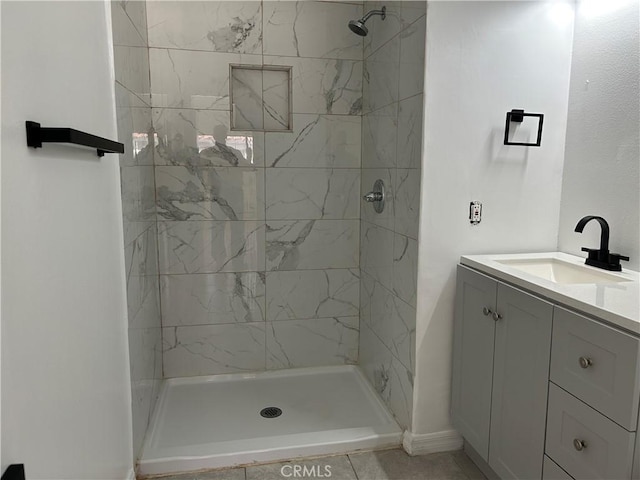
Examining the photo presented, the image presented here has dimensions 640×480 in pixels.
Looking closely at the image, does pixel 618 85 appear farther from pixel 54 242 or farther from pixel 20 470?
pixel 20 470

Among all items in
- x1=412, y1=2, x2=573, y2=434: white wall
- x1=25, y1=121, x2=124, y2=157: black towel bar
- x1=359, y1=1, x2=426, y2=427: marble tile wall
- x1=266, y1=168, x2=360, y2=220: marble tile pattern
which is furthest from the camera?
x1=266, y1=168, x2=360, y2=220: marble tile pattern

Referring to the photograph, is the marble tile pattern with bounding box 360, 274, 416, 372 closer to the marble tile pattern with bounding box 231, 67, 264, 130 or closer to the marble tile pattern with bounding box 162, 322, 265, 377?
the marble tile pattern with bounding box 162, 322, 265, 377

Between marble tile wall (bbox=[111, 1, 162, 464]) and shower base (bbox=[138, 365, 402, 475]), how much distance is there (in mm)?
131

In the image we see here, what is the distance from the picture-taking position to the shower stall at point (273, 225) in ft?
7.36

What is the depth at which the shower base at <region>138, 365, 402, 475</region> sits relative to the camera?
203 centimetres

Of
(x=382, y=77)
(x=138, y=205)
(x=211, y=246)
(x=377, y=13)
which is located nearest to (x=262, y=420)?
(x=211, y=246)

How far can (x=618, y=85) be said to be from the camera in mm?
1793

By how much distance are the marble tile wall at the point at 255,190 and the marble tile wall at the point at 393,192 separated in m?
0.17

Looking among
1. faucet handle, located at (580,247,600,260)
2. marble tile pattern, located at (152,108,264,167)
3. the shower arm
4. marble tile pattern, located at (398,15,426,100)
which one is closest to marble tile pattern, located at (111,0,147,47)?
marble tile pattern, located at (152,108,264,167)

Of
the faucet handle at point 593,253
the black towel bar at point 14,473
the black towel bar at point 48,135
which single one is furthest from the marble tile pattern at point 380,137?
the black towel bar at point 14,473

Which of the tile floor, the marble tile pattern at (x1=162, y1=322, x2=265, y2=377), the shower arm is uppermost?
the shower arm

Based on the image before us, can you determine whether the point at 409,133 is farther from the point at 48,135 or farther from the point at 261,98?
the point at 48,135

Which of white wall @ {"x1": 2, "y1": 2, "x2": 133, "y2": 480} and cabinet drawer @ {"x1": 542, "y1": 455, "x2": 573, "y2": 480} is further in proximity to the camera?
cabinet drawer @ {"x1": 542, "y1": 455, "x2": 573, "y2": 480}

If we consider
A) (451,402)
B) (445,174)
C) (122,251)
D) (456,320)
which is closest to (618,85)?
(445,174)
